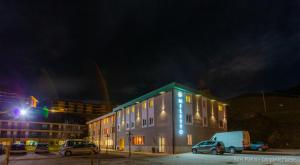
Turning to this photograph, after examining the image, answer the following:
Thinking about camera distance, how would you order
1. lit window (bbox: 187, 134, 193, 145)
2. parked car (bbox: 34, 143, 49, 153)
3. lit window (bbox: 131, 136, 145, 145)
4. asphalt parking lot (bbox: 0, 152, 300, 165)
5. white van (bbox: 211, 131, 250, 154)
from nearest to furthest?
1. asphalt parking lot (bbox: 0, 152, 300, 165)
2. white van (bbox: 211, 131, 250, 154)
3. lit window (bbox: 187, 134, 193, 145)
4. parked car (bbox: 34, 143, 49, 153)
5. lit window (bbox: 131, 136, 145, 145)

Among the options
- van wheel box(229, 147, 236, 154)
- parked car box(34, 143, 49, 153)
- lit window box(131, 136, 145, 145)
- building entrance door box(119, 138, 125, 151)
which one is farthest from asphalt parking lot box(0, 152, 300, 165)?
building entrance door box(119, 138, 125, 151)

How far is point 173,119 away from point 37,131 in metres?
65.3

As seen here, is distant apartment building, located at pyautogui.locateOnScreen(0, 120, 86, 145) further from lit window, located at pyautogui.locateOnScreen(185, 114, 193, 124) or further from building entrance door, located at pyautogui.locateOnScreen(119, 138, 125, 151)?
lit window, located at pyautogui.locateOnScreen(185, 114, 193, 124)

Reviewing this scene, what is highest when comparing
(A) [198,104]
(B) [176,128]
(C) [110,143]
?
(A) [198,104]

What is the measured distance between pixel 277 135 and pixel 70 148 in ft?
125

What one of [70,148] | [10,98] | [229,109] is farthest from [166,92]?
[10,98]

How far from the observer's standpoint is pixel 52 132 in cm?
8769

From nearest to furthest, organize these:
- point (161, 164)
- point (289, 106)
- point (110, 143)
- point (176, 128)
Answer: point (161, 164) → point (176, 128) → point (110, 143) → point (289, 106)

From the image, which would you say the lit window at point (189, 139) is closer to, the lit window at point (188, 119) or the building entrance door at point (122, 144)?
the lit window at point (188, 119)

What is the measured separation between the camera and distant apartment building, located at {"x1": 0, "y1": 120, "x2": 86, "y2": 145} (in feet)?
259

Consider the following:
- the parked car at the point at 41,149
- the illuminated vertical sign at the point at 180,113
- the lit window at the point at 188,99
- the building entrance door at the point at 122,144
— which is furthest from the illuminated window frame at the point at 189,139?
the parked car at the point at 41,149

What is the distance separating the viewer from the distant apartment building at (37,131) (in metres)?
78.9

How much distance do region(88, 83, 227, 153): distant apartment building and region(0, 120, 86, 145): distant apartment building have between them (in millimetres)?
49542

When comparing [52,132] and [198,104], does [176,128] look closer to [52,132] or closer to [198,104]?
[198,104]
